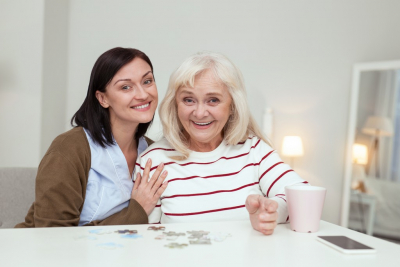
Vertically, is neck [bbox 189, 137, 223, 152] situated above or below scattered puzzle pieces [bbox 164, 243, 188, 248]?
above

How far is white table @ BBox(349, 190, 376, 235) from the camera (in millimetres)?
3969

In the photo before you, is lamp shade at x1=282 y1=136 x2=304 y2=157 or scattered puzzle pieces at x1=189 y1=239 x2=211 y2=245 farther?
lamp shade at x1=282 y1=136 x2=304 y2=157

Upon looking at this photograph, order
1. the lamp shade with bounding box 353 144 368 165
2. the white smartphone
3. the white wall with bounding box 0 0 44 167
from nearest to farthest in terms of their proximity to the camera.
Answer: the white smartphone < the white wall with bounding box 0 0 44 167 < the lamp shade with bounding box 353 144 368 165

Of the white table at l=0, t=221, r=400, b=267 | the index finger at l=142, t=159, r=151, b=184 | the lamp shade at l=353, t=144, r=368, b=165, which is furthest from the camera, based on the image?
the lamp shade at l=353, t=144, r=368, b=165

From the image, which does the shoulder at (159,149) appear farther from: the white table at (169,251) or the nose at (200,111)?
the white table at (169,251)

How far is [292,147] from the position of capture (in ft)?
13.2

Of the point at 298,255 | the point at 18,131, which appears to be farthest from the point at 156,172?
the point at 18,131

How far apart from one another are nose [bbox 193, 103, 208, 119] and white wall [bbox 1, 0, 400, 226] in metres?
2.35

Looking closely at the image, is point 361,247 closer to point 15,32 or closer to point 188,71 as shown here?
point 188,71

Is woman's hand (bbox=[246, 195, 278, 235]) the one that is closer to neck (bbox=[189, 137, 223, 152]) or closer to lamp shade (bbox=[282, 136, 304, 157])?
neck (bbox=[189, 137, 223, 152])

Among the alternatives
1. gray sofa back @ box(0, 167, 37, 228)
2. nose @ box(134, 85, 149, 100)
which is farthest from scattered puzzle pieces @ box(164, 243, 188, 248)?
gray sofa back @ box(0, 167, 37, 228)

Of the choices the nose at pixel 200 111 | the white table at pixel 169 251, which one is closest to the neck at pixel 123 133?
the nose at pixel 200 111

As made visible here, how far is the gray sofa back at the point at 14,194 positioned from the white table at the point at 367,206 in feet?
10.5

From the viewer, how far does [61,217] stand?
1.45 m
